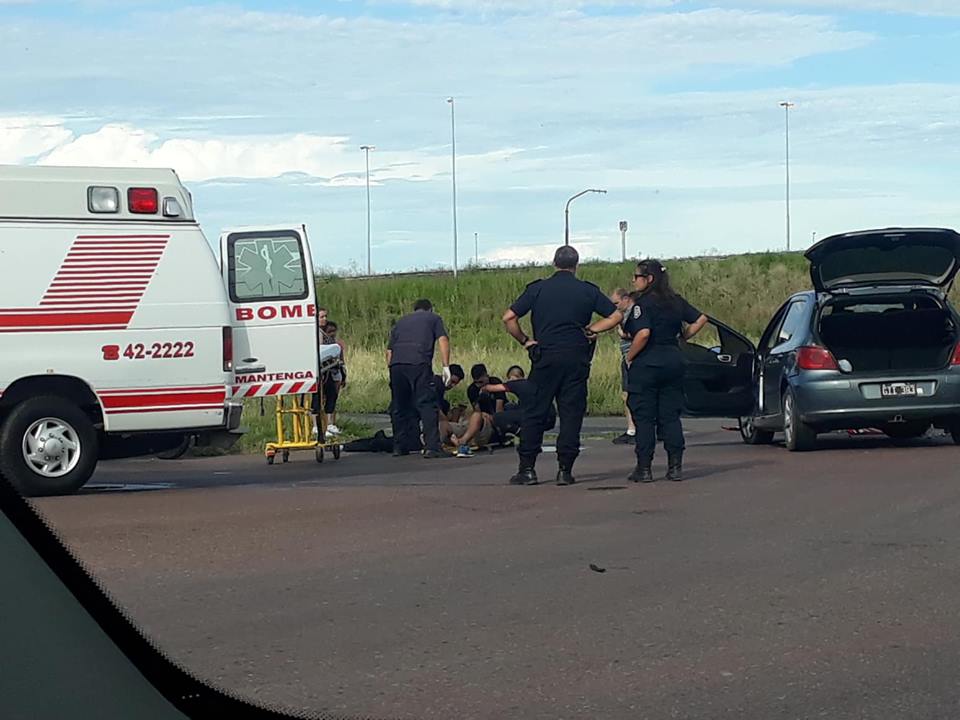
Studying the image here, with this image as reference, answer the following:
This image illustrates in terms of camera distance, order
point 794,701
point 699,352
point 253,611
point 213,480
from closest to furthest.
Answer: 1. point 794,701
2. point 253,611
3. point 213,480
4. point 699,352

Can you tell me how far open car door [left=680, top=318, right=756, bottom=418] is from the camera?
1609 centimetres

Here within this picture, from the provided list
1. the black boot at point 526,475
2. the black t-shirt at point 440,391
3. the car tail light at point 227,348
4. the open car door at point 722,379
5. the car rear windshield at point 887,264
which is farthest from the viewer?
the black t-shirt at point 440,391

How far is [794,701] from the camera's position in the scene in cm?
524

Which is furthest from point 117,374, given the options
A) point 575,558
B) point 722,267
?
point 722,267

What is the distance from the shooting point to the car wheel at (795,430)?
15.3m

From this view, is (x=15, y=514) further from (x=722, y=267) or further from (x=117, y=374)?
(x=722, y=267)

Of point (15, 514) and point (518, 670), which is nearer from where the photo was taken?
point (15, 514)

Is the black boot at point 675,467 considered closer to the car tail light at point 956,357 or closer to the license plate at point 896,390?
the license plate at point 896,390

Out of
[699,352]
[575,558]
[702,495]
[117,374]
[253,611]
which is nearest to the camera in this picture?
[253,611]

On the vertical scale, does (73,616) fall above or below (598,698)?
above

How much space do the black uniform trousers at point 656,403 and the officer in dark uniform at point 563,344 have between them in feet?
1.55

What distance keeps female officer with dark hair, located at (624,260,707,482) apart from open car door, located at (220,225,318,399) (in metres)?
3.97

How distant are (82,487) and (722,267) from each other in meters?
48.2

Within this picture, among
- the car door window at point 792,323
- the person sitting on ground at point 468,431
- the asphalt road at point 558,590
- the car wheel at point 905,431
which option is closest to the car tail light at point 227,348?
the asphalt road at point 558,590
